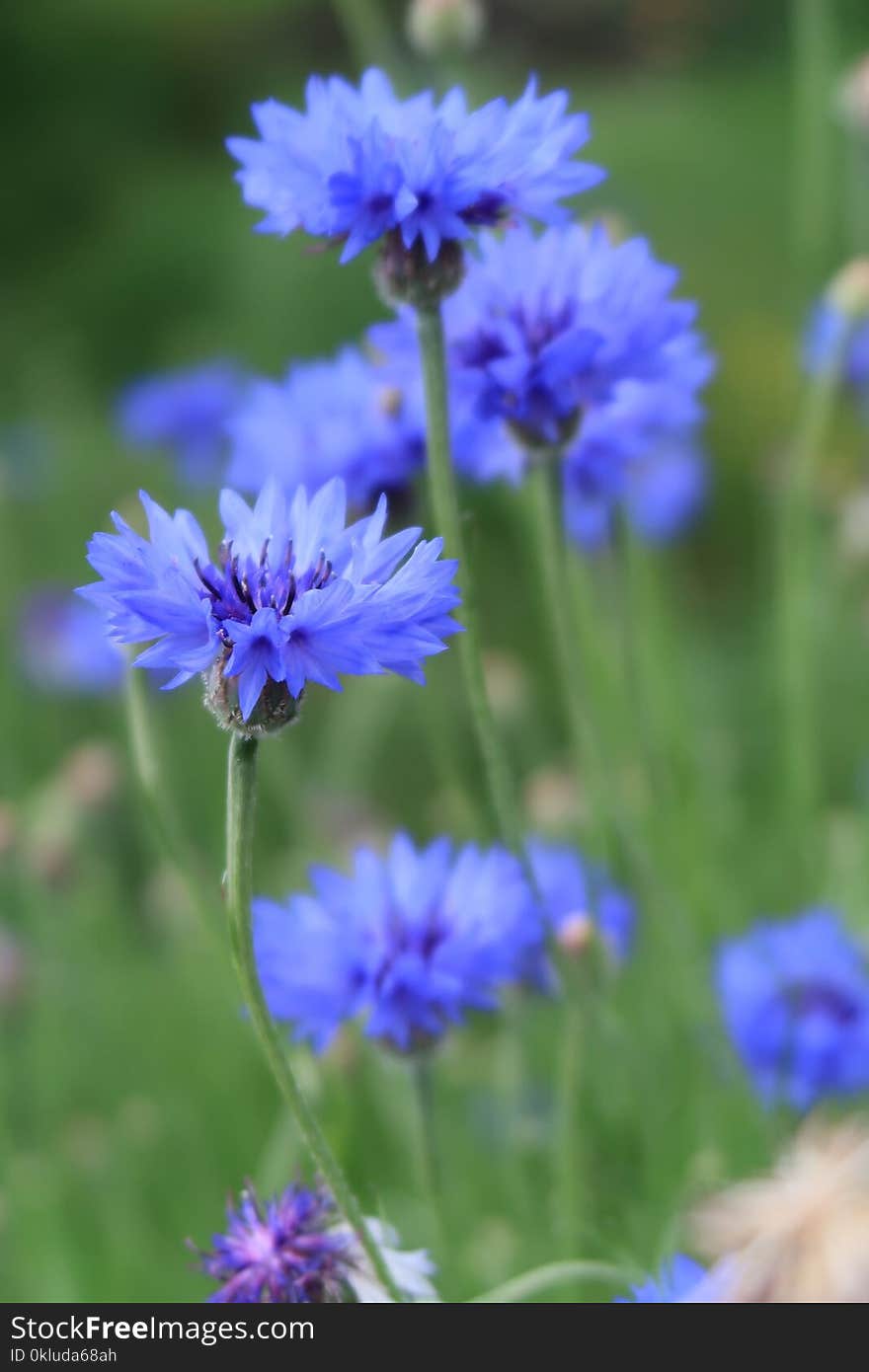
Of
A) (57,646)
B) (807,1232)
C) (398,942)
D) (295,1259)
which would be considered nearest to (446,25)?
(398,942)

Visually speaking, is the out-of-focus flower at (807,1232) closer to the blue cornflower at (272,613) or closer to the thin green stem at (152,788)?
the blue cornflower at (272,613)

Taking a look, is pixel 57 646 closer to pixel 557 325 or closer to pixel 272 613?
pixel 557 325

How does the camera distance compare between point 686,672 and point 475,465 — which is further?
point 686,672

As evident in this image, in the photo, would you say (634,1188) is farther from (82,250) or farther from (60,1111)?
(82,250)

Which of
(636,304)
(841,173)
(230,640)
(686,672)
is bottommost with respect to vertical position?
(230,640)

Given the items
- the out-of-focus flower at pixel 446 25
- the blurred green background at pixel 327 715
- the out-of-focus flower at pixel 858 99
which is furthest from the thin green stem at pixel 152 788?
the out-of-focus flower at pixel 858 99
